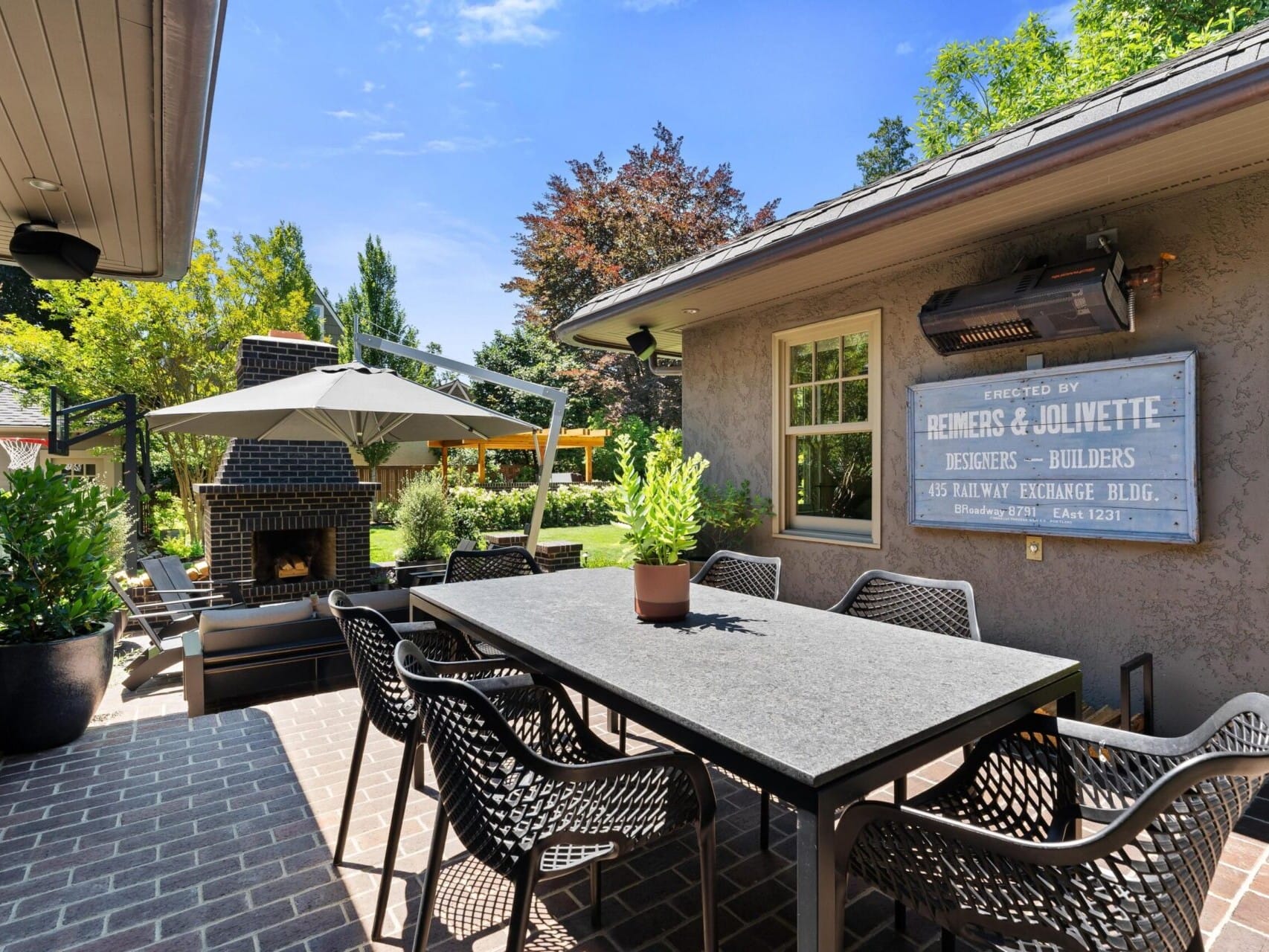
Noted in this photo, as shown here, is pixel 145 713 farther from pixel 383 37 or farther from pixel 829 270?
pixel 383 37

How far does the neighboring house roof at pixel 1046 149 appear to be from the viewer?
2.14 metres

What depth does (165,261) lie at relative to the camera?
14.0 feet

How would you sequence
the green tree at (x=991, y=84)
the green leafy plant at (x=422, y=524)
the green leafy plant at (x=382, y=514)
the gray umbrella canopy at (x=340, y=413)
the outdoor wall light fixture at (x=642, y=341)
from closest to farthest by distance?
the gray umbrella canopy at (x=340, y=413), the outdoor wall light fixture at (x=642, y=341), the green leafy plant at (x=422, y=524), the green leafy plant at (x=382, y=514), the green tree at (x=991, y=84)

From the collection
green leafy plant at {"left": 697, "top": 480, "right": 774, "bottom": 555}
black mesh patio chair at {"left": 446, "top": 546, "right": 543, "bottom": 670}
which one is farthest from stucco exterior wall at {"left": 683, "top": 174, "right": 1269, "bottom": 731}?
black mesh patio chair at {"left": 446, "top": 546, "right": 543, "bottom": 670}

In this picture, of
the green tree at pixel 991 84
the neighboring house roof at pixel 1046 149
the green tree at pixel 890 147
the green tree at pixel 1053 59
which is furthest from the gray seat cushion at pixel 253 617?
the green tree at pixel 890 147

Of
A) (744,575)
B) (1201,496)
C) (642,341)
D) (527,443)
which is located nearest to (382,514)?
(527,443)

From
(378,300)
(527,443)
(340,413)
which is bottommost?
(340,413)

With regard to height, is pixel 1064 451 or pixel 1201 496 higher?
pixel 1064 451

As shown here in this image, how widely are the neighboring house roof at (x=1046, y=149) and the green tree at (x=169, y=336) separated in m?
9.51

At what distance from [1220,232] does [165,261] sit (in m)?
5.88

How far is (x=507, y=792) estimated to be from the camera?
4.90 ft

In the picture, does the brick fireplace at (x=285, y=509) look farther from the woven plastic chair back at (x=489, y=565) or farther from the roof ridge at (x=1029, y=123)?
the roof ridge at (x=1029, y=123)

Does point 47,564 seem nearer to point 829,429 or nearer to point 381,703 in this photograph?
point 381,703

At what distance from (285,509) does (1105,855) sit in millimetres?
7185
